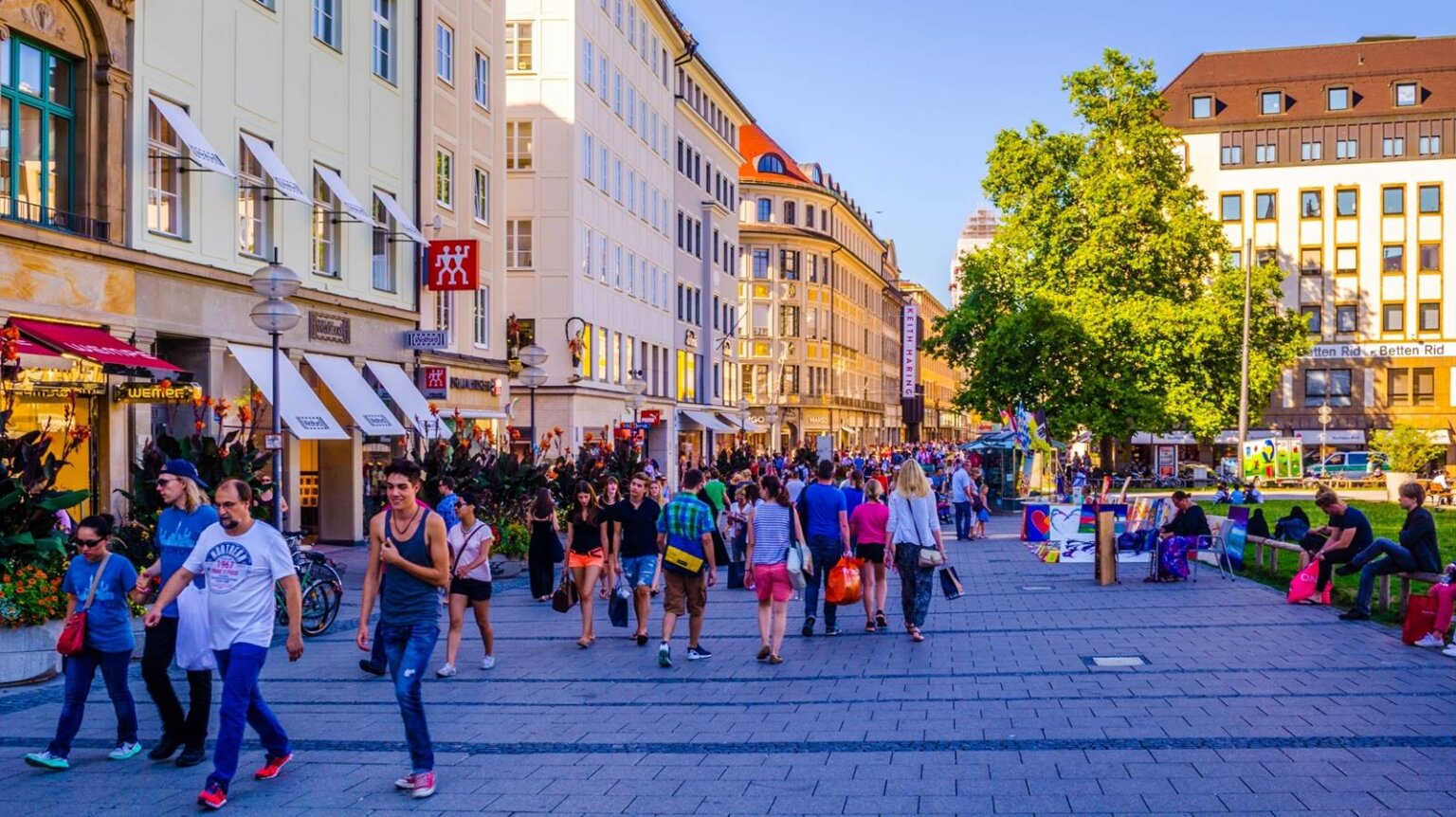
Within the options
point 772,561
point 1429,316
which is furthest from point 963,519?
point 1429,316

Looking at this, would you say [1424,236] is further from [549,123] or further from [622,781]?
[622,781]

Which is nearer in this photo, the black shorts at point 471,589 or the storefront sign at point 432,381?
the black shorts at point 471,589

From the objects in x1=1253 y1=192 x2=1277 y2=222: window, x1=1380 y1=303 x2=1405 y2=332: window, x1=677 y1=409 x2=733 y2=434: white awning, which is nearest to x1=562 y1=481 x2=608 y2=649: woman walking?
x1=677 y1=409 x2=733 y2=434: white awning

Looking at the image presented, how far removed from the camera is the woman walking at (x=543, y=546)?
17125mm

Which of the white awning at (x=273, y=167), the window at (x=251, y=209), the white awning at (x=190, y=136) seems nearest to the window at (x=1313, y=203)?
the white awning at (x=273, y=167)

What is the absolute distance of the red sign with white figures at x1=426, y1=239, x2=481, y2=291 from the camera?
3122 centimetres

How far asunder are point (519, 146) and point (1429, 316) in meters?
52.7

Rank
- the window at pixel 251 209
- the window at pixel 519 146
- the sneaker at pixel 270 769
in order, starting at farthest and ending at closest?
the window at pixel 519 146, the window at pixel 251 209, the sneaker at pixel 270 769

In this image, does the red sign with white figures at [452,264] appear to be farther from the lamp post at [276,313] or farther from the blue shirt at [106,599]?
the blue shirt at [106,599]

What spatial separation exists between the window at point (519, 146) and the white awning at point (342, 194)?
55.9 feet

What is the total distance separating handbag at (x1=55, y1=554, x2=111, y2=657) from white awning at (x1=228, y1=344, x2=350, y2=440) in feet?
49.3

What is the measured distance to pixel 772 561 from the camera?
13.5 metres

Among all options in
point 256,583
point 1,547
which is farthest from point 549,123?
point 256,583

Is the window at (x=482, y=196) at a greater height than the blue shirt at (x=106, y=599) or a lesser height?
greater
